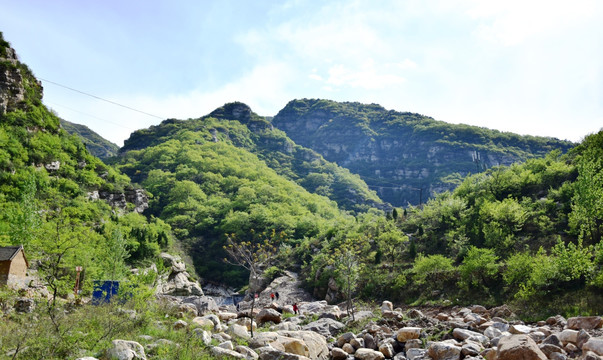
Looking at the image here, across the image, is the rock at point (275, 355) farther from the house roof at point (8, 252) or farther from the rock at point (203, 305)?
the house roof at point (8, 252)

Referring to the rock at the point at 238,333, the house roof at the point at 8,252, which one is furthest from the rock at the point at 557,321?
the house roof at the point at 8,252

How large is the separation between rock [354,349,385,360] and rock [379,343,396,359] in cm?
53

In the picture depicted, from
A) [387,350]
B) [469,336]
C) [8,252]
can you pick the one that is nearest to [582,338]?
[469,336]

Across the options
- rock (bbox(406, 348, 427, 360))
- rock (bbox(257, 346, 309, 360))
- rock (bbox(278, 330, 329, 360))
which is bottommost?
rock (bbox(278, 330, 329, 360))

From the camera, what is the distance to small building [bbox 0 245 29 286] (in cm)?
2409

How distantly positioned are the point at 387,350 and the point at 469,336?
327 cm

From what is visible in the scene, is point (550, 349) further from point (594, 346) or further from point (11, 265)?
point (11, 265)

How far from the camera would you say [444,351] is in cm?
1188

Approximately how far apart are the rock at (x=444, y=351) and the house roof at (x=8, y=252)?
28.1 metres

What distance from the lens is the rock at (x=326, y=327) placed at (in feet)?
59.5

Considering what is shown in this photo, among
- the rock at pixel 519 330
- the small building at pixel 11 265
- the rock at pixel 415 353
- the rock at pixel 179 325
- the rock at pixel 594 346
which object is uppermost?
the rock at pixel 594 346

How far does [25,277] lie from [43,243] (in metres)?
12.9

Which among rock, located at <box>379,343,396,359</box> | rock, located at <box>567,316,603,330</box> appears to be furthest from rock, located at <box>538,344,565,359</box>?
rock, located at <box>379,343,396,359</box>

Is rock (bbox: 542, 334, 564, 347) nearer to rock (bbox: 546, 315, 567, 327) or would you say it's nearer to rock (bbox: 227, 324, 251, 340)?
rock (bbox: 546, 315, 567, 327)
